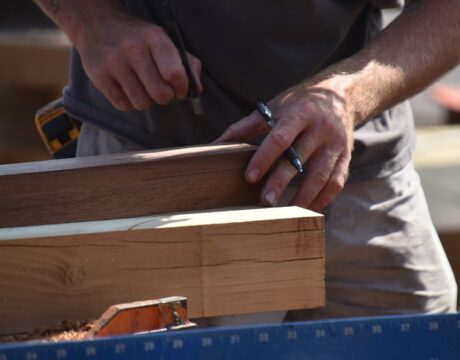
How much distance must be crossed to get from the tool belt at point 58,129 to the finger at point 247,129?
31.1 inches

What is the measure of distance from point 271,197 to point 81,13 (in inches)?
28.8

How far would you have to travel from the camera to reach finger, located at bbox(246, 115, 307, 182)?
186cm

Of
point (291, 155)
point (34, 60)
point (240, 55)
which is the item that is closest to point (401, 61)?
point (240, 55)

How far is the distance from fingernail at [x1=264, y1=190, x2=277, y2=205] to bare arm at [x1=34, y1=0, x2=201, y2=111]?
35 centimetres

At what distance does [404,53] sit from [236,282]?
2.82 feet

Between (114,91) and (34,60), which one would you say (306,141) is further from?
(34,60)

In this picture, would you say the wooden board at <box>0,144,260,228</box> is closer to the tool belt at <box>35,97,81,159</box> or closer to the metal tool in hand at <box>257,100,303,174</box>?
the metal tool in hand at <box>257,100,303,174</box>

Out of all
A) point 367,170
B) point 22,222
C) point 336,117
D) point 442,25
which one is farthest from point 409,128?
point 22,222

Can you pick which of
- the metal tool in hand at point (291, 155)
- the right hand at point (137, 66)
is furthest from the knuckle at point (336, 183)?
the right hand at point (137, 66)

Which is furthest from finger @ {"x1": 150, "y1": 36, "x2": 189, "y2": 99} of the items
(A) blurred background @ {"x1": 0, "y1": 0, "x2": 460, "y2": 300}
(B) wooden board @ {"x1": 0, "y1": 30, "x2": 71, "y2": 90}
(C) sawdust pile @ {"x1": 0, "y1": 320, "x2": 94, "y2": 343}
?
(B) wooden board @ {"x1": 0, "y1": 30, "x2": 71, "y2": 90}

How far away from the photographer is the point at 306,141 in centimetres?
192

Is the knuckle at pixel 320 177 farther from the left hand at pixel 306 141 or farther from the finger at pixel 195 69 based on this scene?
the finger at pixel 195 69

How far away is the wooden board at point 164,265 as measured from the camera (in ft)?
5.43

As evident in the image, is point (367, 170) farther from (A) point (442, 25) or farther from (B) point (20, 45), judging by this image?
(B) point (20, 45)
